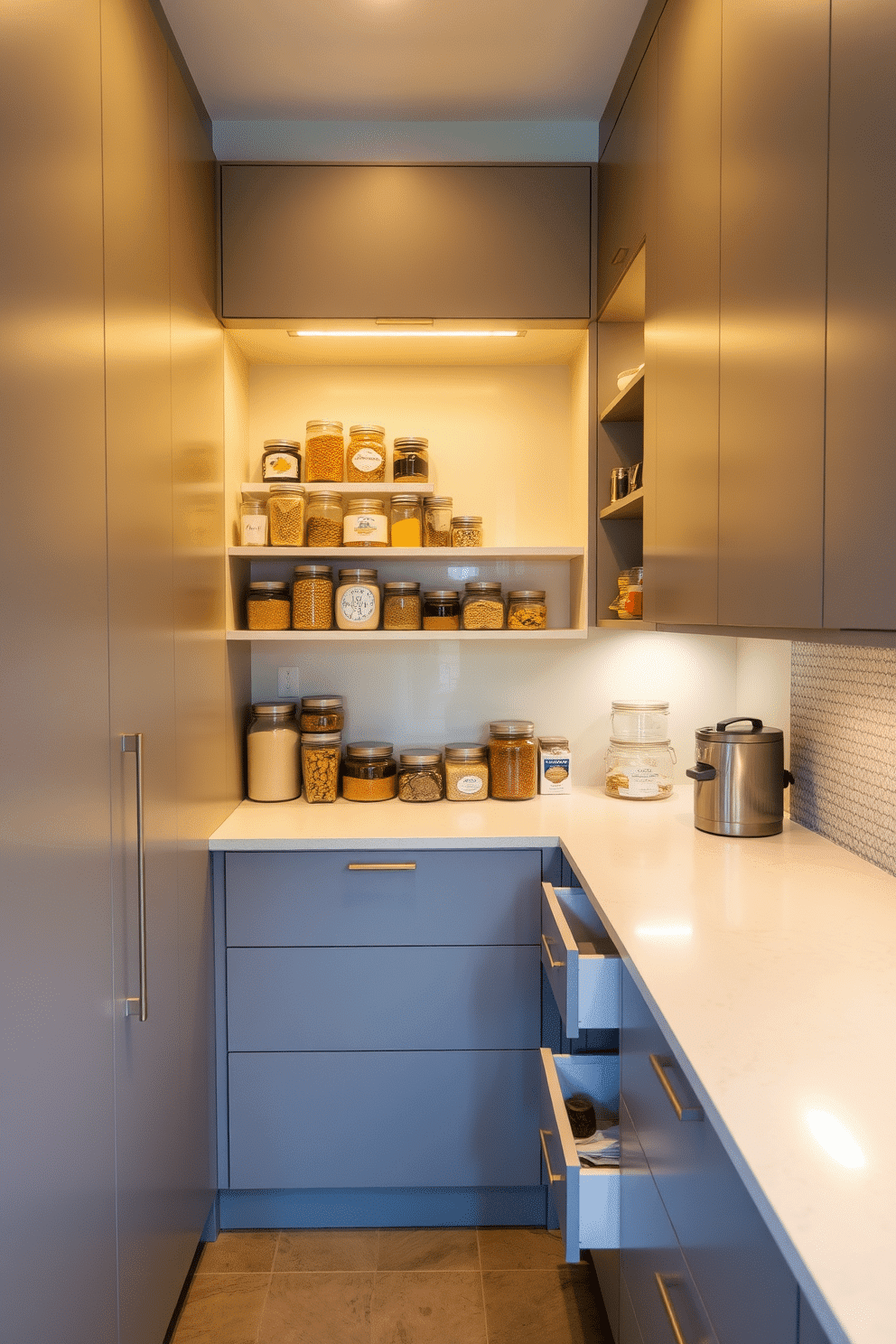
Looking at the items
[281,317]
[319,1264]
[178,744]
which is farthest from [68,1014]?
[281,317]

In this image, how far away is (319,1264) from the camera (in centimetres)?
195

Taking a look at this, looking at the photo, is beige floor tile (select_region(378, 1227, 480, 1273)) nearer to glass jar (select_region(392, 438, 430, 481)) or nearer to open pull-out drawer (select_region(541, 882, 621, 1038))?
open pull-out drawer (select_region(541, 882, 621, 1038))

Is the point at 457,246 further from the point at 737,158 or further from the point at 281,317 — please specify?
the point at 737,158

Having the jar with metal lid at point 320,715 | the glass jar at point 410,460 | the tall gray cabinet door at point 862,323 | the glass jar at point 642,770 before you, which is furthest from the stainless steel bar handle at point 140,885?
the glass jar at point 642,770

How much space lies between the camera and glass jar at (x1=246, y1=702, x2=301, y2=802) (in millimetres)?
2330

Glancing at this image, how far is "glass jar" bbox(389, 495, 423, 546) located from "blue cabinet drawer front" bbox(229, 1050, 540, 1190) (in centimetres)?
128

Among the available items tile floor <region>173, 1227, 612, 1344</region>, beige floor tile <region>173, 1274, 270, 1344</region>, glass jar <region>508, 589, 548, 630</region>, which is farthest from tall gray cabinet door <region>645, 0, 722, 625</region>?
beige floor tile <region>173, 1274, 270, 1344</region>

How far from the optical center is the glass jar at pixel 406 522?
2311 millimetres

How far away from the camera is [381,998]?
6.56 ft

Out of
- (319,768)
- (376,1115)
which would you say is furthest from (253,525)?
(376,1115)

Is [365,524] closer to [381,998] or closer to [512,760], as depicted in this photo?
[512,760]

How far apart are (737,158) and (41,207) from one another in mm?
998

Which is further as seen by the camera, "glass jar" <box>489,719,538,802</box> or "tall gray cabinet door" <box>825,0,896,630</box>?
"glass jar" <box>489,719,538,802</box>

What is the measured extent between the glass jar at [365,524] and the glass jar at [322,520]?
4 cm
